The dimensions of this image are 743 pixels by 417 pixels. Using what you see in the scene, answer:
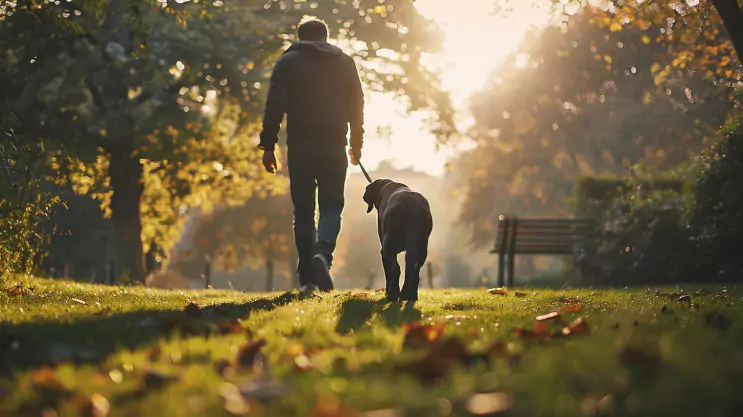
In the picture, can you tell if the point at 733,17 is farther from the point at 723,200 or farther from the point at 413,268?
the point at 413,268

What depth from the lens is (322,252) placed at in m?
7.56

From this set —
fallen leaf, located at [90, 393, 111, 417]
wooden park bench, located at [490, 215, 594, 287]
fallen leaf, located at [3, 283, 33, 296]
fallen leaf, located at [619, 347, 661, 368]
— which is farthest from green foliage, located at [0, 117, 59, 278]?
wooden park bench, located at [490, 215, 594, 287]

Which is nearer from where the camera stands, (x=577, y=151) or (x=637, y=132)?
(x=637, y=132)

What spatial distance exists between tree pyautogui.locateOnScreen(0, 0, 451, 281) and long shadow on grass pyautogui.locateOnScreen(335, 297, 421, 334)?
8.64 metres

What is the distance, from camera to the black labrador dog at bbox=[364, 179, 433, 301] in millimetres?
6164

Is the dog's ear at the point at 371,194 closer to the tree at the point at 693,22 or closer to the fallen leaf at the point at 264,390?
the tree at the point at 693,22

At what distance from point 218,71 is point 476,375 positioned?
1558 centimetres

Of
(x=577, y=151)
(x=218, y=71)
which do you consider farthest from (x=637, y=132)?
(x=218, y=71)

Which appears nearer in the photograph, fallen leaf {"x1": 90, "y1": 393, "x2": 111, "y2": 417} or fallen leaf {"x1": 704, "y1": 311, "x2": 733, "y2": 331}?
fallen leaf {"x1": 90, "y1": 393, "x2": 111, "y2": 417}

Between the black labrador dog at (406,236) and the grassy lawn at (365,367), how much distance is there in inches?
64.1

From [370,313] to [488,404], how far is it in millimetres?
3016

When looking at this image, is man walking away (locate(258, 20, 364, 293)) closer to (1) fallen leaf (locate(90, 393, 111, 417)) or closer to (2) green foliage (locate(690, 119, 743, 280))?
(1) fallen leaf (locate(90, 393, 111, 417))

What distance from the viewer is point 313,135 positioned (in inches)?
296

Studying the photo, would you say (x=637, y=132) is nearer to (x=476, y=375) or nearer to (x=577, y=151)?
(x=577, y=151)
